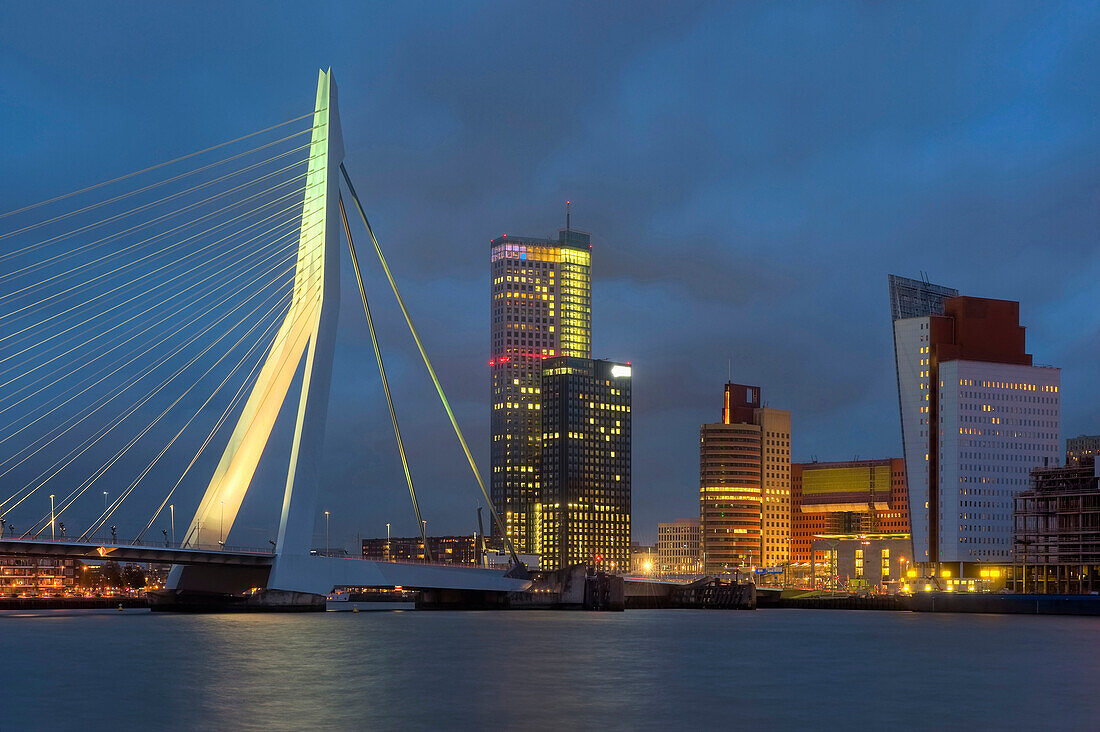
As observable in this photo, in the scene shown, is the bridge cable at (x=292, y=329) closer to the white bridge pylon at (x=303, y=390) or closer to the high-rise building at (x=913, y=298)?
the white bridge pylon at (x=303, y=390)

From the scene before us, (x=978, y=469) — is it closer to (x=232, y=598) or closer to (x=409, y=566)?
(x=409, y=566)

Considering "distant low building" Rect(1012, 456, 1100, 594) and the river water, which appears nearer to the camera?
the river water

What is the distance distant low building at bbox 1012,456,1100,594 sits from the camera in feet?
407

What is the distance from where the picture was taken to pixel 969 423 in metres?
146

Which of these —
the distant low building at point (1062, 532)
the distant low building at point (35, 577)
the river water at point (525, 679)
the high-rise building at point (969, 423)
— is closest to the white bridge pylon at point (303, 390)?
the river water at point (525, 679)

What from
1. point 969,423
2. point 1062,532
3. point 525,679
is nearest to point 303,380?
point 525,679

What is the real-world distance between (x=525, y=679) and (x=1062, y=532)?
98.0m

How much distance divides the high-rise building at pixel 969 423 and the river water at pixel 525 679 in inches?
3076

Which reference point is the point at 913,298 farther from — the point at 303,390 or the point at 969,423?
the point at 303,390

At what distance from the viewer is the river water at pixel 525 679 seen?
31.1m

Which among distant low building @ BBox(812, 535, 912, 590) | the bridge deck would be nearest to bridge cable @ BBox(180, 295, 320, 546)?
the bridge deck

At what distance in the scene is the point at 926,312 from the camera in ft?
530

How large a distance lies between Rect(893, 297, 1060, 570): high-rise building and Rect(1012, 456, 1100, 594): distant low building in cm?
1325

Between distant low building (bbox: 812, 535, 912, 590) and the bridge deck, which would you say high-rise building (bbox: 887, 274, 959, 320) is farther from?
the bridge deck
